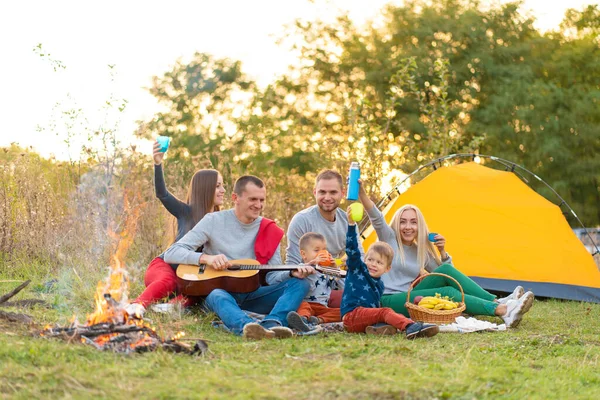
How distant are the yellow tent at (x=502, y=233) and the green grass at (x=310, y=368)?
277 centimetres

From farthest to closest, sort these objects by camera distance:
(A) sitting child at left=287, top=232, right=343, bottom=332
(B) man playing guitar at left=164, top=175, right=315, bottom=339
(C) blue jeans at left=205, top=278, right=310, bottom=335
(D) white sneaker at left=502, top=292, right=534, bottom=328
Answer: (D) white sneaker at left=502, top=292, right=534, bottom=328, (A) sitting child at left=287, top=232, right=343, bottom=332, (B) man playing guitar at left=164, top=175, right=315, bottom=339, (C) blue jeans at left=205, top=278, right=310, bottom=335

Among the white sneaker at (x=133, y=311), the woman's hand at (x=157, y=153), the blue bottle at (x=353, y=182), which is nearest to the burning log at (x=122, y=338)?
the white sneaker at (x=133, y=311)

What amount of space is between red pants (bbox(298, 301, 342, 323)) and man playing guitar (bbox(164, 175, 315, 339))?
0.54ft

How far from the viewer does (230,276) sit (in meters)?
5.46

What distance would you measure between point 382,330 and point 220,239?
1332mm

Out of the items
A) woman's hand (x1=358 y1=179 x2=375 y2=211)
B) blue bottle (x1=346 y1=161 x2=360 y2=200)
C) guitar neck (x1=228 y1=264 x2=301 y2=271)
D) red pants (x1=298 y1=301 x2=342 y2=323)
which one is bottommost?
red pants (x1=298 y1=301 x2=342 y2=323)

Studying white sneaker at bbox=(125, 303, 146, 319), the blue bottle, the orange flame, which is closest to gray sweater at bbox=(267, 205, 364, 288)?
the blue bottle

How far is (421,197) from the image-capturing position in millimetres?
8422

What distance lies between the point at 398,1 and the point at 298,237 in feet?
65.9

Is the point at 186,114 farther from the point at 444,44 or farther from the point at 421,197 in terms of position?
the point at 421,197

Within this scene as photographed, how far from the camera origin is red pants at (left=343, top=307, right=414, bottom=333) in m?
5.18

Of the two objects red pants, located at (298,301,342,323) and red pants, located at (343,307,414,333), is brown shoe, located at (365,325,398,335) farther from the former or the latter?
red pants, located at (298,301,342,323)

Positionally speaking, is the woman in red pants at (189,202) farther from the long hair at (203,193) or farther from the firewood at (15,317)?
the firewood at (15,317)

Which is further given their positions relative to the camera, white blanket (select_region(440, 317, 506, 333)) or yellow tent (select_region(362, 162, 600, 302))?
yellow tent (select_region(362, 162, 600, 302))
